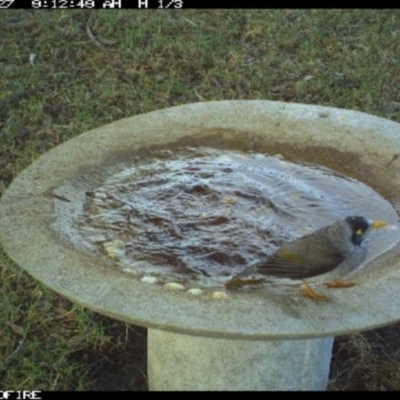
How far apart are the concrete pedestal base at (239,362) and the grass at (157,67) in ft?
3.56

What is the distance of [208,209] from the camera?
10.2 ft

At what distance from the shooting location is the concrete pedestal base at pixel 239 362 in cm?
294

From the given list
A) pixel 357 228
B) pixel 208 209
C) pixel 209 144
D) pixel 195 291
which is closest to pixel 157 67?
pixel 209 144

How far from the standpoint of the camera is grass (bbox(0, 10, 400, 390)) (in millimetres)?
5598

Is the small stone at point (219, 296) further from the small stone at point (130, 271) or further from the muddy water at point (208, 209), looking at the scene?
the small stone at point (130, 271)

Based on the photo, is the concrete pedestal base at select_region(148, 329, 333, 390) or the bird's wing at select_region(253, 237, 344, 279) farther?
the concrete pedestal base at select_region(148, 329, 333, 390)

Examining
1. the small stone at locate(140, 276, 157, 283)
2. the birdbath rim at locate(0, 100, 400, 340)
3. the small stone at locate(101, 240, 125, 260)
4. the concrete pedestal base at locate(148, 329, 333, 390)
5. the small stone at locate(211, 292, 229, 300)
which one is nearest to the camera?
the birdbath rim at locate(0, 100, 400, 340)

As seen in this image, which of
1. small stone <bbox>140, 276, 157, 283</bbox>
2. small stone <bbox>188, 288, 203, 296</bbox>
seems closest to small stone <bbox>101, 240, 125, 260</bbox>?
small stone <bbox>140, 276, 157, 283</bbox>

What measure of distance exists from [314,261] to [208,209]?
1.85 ft

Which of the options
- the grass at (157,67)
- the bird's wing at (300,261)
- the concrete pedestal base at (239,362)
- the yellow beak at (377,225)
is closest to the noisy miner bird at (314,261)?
the bird's wing at (300,261)

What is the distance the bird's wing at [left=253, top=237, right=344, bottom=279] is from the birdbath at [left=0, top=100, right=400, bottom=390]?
98 mm

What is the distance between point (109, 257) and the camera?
9.17 ft

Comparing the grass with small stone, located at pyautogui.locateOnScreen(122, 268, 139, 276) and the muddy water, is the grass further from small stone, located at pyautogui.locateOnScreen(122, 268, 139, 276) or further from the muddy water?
small stone, located at pyautogui.locateOnScreen(122, 268, 139, 276)

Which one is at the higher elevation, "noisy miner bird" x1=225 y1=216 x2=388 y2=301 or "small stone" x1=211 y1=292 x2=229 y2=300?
"noisy miner bird" x1=225 y1=216 x2=388 y2=301
